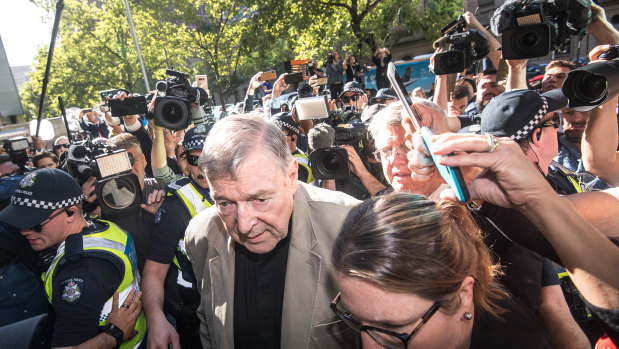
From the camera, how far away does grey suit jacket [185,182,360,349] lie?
1701 mm

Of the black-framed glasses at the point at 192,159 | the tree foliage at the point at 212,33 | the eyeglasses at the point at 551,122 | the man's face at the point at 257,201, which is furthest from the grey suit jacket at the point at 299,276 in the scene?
the tree foliage at the point at 212,33

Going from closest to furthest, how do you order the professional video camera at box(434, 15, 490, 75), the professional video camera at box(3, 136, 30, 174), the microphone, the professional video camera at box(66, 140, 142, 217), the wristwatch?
the wristwatch < the professional video camera at box(66, 140, 142, 217) < the professional video camera at box(434, 15, 490, 75) < the microphone < the professional video camera at box(3, 136, 30, 174)

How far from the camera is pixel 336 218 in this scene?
6.16 feet

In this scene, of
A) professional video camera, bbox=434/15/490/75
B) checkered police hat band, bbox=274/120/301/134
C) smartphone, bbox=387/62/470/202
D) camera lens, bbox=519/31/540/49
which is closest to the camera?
smartphone, bbox=387/62/470/202

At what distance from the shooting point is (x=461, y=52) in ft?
9.23

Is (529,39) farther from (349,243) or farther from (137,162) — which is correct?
(137,162)


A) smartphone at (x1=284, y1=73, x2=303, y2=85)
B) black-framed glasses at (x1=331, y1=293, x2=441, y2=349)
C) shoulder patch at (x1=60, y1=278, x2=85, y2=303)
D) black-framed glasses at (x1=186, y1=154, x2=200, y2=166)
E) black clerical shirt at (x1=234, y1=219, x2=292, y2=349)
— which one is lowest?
black clerical shirt at (x1=234, y1=219, x2=292, y2=349)

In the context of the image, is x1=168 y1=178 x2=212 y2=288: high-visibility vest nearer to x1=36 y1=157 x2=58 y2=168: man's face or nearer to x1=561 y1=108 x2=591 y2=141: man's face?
x1=561 y1=108 x2=591 y2=141: man's face

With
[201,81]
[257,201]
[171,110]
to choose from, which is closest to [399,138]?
[257,201]

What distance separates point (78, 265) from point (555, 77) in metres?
4.93

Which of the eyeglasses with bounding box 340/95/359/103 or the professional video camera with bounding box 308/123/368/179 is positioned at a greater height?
the eyeglasses with bounding box 340/95/359/103

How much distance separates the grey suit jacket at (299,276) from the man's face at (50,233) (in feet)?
3.21

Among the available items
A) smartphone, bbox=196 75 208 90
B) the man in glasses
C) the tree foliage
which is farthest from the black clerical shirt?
the tree foliage

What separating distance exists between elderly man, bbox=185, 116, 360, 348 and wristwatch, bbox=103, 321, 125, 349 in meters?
0.62
